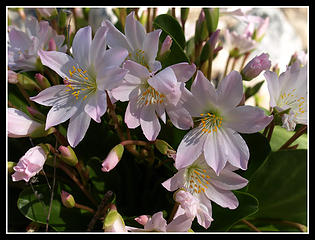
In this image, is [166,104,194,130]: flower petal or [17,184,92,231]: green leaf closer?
[166,104,194,130]: flower petal

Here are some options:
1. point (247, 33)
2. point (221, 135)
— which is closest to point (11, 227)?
point (221, 135)

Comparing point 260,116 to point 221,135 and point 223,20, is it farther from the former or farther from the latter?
point 223,20

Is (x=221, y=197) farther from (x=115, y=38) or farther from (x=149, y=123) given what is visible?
(x=115, y=38)

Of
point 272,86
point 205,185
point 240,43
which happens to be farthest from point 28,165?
point 240,43

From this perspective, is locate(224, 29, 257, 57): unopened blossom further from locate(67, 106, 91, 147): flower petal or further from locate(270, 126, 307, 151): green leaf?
locate(67, 106, 91, 147): flower petal

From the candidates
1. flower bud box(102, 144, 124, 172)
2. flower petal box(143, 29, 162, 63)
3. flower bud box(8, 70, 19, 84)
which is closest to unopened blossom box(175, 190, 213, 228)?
flower bud box(102, 144, 124, 172)

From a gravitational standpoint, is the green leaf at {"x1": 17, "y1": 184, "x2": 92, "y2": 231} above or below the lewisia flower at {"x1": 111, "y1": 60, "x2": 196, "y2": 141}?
below
